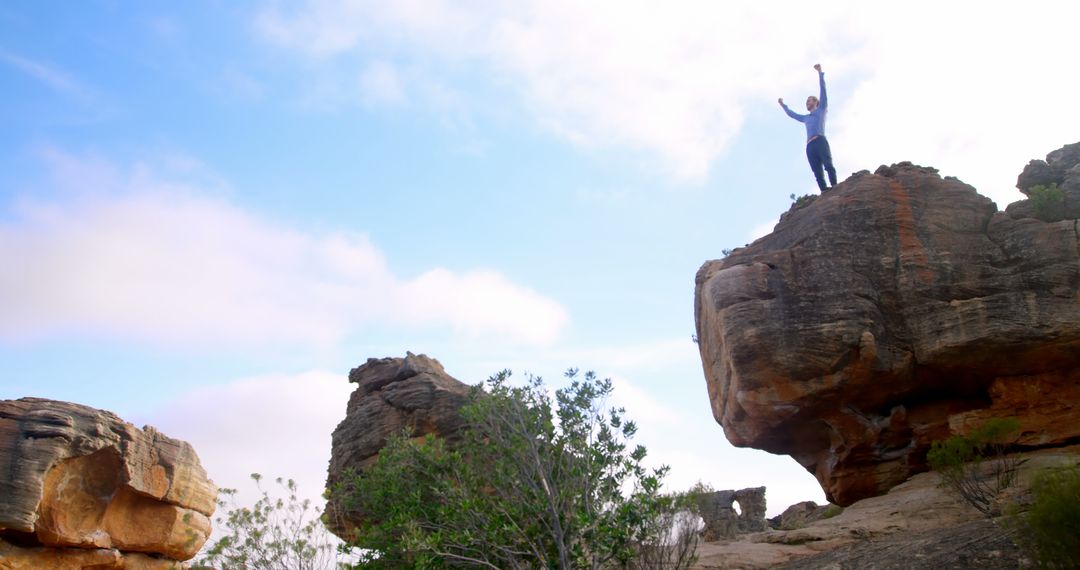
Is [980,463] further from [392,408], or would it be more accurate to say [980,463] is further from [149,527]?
[149,527]

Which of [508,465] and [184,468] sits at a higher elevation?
[184,468]

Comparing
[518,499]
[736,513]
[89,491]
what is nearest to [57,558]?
[89,491]

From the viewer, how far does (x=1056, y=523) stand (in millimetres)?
11180

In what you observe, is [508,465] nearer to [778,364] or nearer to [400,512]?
[400,512]

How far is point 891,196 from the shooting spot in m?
21.0

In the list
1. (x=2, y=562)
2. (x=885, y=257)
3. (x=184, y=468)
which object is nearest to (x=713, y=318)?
(x=885, y=257)

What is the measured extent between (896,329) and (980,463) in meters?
3.59

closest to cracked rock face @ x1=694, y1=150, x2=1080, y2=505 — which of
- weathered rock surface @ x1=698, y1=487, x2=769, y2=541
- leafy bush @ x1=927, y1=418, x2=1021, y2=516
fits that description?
leafy bush @ x1=927, y1=418, x2=1021, y2=516

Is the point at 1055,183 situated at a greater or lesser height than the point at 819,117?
lesser

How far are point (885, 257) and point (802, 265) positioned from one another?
1.98 m

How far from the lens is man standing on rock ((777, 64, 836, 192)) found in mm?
22312

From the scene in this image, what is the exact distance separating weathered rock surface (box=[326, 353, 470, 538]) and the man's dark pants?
1120cm

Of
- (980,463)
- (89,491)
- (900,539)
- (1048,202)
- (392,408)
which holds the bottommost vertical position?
(900,539)

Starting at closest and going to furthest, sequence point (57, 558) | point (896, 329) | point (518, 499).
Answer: point (518, 499), point (896, 329), point (57, 558)
